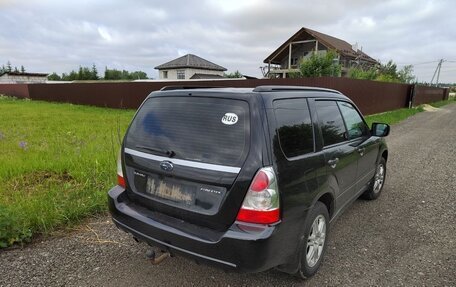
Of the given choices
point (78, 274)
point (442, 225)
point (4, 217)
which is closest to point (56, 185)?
point (4, 217)

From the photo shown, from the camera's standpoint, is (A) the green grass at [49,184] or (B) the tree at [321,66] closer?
(A) the green grass at [49,184]

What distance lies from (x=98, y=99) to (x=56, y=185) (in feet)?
69.2

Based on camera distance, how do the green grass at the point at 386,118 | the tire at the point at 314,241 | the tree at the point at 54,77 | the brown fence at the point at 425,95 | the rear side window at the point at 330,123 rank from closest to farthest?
the tire at the point at 314,241 < the rear side window at the point at 330,123 < the green grass at the point at 386,118 < the brown fence at the point at 425,95 < the tree at the point at 54,77

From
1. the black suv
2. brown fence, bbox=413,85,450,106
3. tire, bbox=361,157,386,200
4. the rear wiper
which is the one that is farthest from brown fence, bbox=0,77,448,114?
the rear wiper

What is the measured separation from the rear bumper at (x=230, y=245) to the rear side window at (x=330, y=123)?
3.75ft

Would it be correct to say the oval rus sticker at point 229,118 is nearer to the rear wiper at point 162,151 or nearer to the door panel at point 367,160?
the rear wiper at point 162,151

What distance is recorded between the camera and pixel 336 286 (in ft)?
8.83

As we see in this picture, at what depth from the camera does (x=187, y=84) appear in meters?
17.2

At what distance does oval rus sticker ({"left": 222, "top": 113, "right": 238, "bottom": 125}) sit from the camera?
2314 mm

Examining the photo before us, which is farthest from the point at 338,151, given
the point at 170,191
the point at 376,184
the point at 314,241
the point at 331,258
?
the point at 376,184

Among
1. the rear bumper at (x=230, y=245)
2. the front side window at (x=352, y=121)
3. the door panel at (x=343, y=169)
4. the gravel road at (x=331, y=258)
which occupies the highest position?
the front side window at (x=352, y=121)

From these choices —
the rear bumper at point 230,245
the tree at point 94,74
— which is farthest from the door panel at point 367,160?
the tree at point 94,74

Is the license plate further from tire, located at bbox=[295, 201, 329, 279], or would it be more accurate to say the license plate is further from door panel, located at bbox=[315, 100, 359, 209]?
door panel, located at bbox=[315, 100, 359, 209]

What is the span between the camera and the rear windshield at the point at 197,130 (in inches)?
88.8
